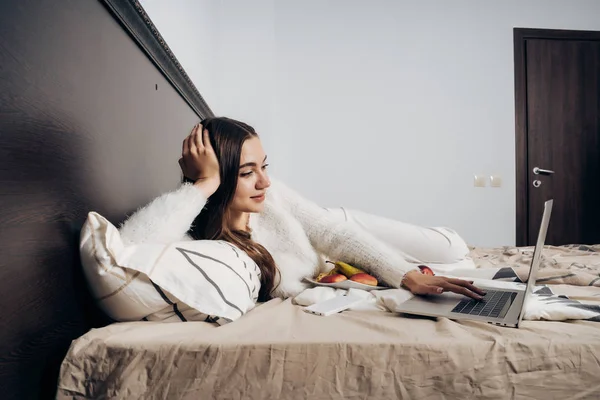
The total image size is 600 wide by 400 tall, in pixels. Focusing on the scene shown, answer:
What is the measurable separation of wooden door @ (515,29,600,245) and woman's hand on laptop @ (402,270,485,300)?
106 inches

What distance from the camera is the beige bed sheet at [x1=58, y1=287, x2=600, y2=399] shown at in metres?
0.67

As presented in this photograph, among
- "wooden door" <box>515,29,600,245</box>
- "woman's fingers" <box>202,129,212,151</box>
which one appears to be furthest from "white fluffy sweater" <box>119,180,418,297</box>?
"wooden door" <box>515,29,600,245</box>

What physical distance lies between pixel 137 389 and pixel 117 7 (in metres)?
0.73

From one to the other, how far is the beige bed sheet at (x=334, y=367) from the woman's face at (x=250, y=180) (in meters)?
0.51

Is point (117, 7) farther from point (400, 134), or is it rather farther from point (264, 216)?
point (400, 134)

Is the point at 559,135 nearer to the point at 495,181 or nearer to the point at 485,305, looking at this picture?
A: the point at 495,181

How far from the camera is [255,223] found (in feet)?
4.34

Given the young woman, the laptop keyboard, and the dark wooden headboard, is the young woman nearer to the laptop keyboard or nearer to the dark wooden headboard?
the laptop keyboard

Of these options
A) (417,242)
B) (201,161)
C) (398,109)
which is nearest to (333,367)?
(201,161)

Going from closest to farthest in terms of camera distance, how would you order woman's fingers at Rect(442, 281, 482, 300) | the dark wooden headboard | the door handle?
the dark wooden headboard, woman's fingers at Rect(442, 281, 482, 300), the door handle

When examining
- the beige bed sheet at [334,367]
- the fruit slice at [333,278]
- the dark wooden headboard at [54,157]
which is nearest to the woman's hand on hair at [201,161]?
the dark wooden headboard at [54,157]

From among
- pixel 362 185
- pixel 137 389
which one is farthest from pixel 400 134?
pixel 137 389

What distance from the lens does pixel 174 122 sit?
1.56 m

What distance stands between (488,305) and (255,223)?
67cm
